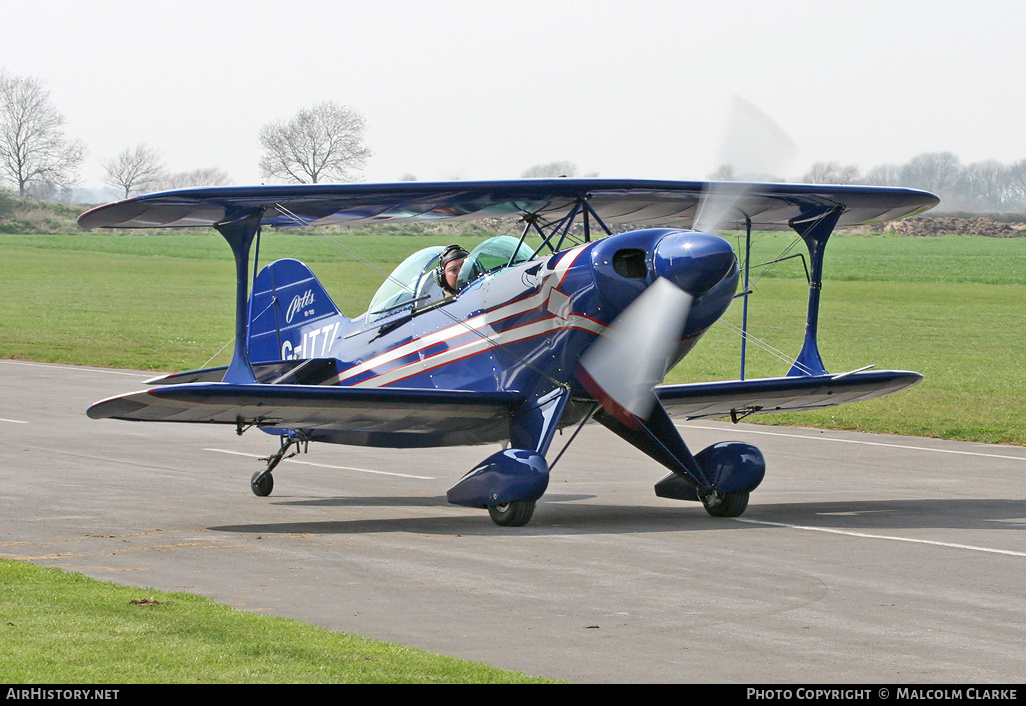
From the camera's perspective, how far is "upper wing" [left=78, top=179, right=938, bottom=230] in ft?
37.0

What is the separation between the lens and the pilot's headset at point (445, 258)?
12.6 metres

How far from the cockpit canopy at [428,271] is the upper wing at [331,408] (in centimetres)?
125

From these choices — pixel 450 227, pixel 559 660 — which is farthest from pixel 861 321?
pixel 559 660

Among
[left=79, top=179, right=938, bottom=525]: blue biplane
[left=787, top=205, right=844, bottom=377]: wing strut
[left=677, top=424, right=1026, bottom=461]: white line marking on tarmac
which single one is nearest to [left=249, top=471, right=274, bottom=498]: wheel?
[left=79, top=179, right=938, bottom=525]: blue biplane

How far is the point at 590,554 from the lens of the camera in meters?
9.67

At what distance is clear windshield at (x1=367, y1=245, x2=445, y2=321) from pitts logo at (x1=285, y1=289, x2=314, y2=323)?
6.14ft

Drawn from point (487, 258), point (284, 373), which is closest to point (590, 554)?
point (487, 258)

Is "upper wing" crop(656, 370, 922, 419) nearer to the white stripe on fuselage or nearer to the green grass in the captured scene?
the white stripe on fuselage

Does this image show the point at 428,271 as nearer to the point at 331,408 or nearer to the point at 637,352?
the point at 331,408

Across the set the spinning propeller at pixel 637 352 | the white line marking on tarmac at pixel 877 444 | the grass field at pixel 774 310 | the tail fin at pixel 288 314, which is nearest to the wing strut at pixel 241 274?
the grass field at pixel 774 310

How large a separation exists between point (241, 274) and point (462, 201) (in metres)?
2.10

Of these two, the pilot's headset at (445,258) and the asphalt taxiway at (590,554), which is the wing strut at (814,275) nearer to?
the asphalt taxiway at (590,554)
